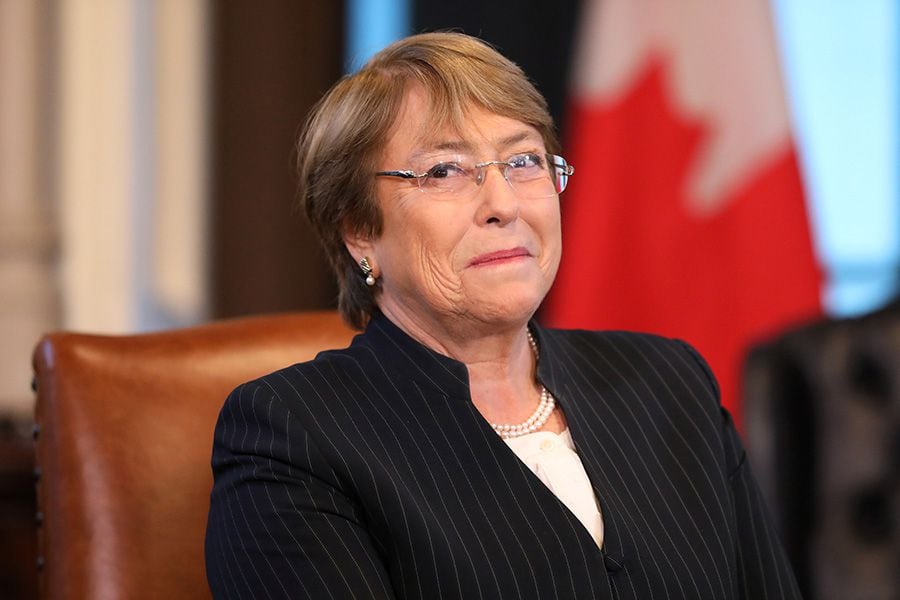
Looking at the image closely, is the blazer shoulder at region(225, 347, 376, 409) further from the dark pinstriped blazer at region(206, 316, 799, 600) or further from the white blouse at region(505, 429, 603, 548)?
the white blouse at region(505, 429, 603, 548)

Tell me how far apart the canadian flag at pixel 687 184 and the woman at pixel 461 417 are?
61.7 inches

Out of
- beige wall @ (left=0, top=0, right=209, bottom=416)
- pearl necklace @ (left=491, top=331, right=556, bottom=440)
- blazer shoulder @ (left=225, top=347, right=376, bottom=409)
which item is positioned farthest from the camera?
beige wall @ (left=0, top=0, right=209, bottom=416)

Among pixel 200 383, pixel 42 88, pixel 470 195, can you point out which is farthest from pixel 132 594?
pixel 42 88

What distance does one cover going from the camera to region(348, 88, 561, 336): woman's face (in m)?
1.69

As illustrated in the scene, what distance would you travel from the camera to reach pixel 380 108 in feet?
5.71

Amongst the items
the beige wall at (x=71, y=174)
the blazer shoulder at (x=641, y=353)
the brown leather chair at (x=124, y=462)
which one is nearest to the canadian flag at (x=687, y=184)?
the beige wall at (x=71, y=174)

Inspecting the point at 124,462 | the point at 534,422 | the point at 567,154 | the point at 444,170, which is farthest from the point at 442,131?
the point at 567,154

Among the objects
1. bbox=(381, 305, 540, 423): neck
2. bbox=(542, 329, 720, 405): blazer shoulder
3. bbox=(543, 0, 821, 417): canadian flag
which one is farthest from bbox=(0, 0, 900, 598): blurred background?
bbox=(381, 305, 540, 423): neck

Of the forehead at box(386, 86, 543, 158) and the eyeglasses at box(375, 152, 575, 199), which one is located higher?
the forehead at box(386, 86, 543, 158)

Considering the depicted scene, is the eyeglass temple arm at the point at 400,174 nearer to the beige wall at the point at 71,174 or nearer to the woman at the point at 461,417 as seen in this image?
the woman at the point at 461,417

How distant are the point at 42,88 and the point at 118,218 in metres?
0.43

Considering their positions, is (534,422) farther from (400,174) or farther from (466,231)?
(400,174)

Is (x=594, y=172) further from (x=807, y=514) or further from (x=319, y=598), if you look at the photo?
(x=319, y=598)

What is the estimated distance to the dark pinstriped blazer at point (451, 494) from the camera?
1.51m
